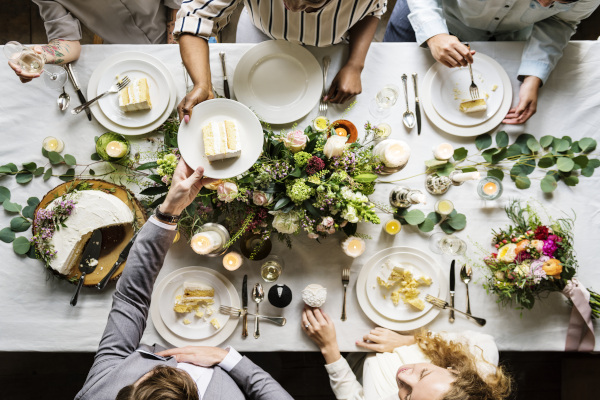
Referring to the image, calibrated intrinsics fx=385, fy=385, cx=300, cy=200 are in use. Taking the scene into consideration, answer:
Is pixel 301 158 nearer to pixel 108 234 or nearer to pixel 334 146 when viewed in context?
pixel 334 146

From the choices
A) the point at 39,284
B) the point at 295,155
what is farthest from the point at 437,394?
the point at 39,284

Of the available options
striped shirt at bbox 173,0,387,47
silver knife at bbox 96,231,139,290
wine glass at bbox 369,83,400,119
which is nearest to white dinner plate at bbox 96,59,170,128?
striped shirt at bbox 173,0,387,47

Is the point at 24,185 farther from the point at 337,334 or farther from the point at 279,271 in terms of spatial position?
the point at 337,334

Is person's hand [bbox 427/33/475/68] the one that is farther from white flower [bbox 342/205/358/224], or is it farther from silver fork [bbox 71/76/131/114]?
silver fork [bbox 71/76/131/114]

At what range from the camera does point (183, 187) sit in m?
1.39

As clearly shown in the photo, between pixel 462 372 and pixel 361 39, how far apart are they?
143 cm

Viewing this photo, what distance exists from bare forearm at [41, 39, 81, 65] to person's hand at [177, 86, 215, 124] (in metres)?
0.65

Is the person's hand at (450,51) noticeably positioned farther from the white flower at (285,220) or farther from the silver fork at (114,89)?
the silver fork at (114,89)

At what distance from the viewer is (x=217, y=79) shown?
1743 millimetres

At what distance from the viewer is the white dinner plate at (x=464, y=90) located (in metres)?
1.73

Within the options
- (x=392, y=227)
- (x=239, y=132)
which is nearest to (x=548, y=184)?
(x=392, y=227)

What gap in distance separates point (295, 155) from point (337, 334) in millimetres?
852

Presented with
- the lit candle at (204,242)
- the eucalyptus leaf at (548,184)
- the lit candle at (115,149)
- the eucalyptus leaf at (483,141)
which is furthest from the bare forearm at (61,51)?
the eucalyptus leaf at (548,184)

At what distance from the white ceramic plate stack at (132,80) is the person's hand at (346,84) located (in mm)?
714
